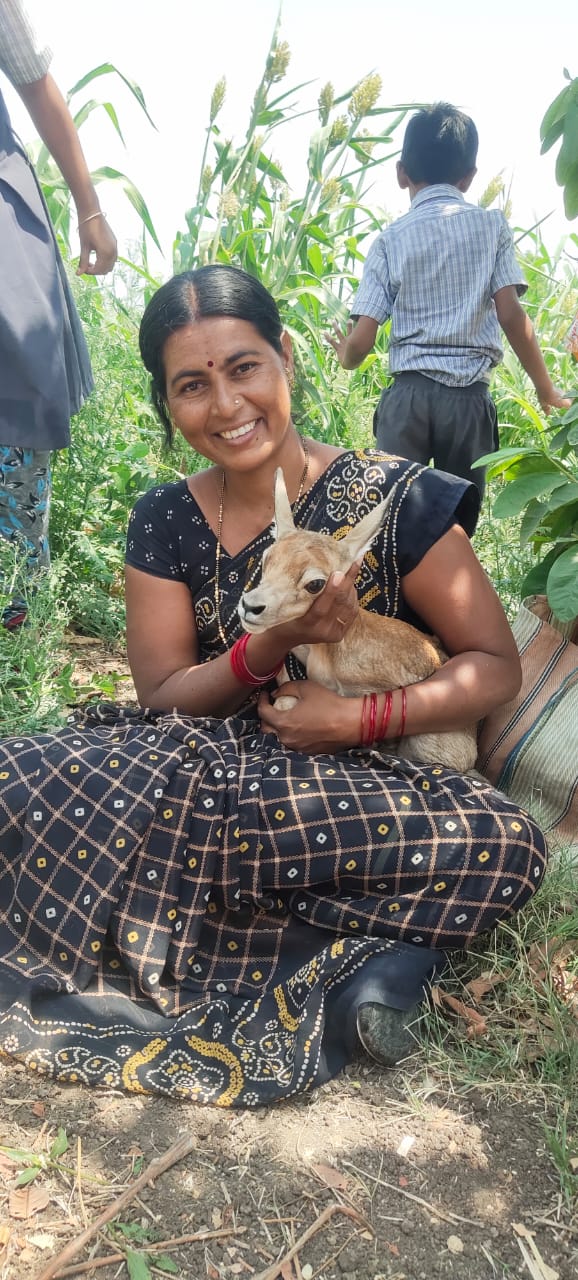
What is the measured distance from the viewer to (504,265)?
162 inches

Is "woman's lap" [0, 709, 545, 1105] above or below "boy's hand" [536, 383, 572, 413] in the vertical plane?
below

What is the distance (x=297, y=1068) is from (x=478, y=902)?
1.74 feet

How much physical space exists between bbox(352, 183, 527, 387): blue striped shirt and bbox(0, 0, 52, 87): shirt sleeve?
1.94 m

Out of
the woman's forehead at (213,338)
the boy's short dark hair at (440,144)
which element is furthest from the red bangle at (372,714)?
the boy's short dark hair at (440,144)

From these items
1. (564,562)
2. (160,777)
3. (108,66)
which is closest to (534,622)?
(564,562)

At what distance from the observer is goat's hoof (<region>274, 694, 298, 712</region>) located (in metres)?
2.31

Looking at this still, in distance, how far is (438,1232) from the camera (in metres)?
1.55

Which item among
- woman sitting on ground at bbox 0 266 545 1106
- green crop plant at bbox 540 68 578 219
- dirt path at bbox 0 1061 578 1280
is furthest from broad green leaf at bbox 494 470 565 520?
dirt path at bbox 0 1061 578 1280

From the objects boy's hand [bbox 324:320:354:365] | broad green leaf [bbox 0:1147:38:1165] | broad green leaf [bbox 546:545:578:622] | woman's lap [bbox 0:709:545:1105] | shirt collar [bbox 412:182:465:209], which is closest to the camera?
broad green leaf [bbox 0:1147:38:1165]

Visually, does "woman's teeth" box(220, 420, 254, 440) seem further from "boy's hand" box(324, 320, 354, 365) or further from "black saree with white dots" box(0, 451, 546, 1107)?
Result: "boy's hand" box(324, 320, 354, 365)

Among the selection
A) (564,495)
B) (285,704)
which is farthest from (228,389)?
(564,495)

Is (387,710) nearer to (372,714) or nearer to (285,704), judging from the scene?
Answer: (372,714)

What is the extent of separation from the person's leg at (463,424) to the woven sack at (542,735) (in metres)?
1.80

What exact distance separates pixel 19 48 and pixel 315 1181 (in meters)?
2.87
